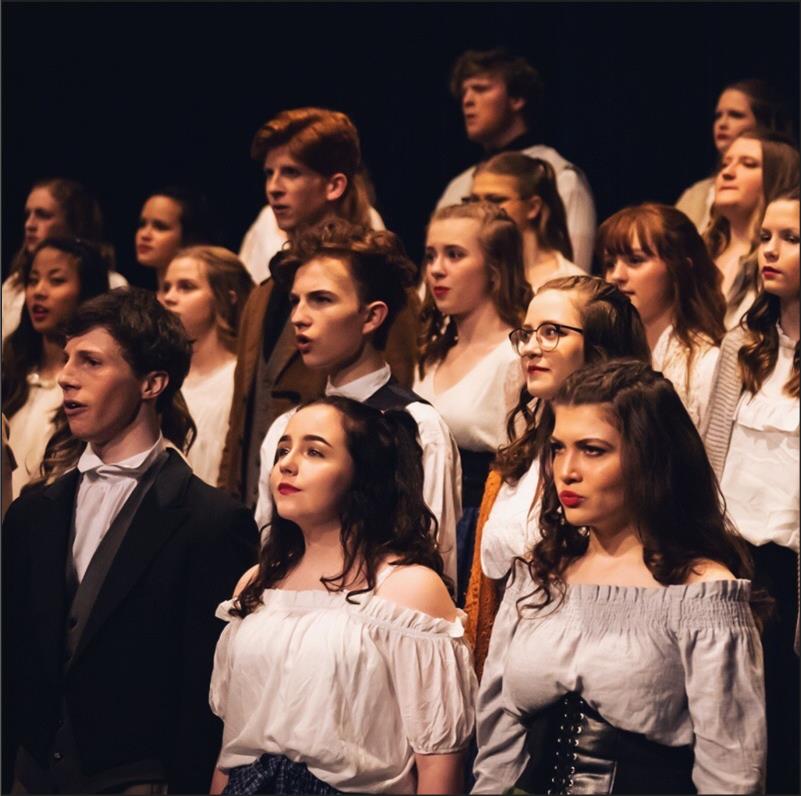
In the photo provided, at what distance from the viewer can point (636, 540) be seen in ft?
11.3

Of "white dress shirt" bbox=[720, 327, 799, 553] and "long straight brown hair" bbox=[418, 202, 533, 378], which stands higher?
"long straight brown hair" bbox=[418, 202, 533, 378]

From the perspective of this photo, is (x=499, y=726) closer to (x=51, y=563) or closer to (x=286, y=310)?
(x=51, y=563)

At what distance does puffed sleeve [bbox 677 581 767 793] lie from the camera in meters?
3.22

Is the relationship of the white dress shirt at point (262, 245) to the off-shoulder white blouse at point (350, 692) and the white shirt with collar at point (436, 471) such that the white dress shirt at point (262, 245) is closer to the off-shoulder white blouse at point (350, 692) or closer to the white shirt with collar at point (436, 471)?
the white shirt with collar at point (436, 471)

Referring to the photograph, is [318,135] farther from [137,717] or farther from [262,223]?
[137,717]

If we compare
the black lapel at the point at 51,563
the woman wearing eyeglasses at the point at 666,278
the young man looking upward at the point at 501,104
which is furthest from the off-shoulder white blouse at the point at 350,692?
the young man looking upward at the point at 501,104

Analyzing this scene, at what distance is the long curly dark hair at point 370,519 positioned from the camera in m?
3.74

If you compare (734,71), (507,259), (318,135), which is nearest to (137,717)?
(507,259)

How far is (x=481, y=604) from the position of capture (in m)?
4.15

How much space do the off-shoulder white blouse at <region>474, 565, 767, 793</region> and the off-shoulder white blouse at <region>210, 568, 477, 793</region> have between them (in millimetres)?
236

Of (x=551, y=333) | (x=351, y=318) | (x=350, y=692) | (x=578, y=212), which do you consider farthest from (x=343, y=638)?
(x=578, y=212)

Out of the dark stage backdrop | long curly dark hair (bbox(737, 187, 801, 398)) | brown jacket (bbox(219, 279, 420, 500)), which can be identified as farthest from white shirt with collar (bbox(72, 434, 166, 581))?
the dark stage backdrop

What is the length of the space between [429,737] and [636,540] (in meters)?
0.58

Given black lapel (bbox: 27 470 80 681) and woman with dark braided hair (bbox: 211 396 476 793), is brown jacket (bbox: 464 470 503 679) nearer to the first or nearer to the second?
woman with dark braided hair (bbox: 211 396 476 793)
